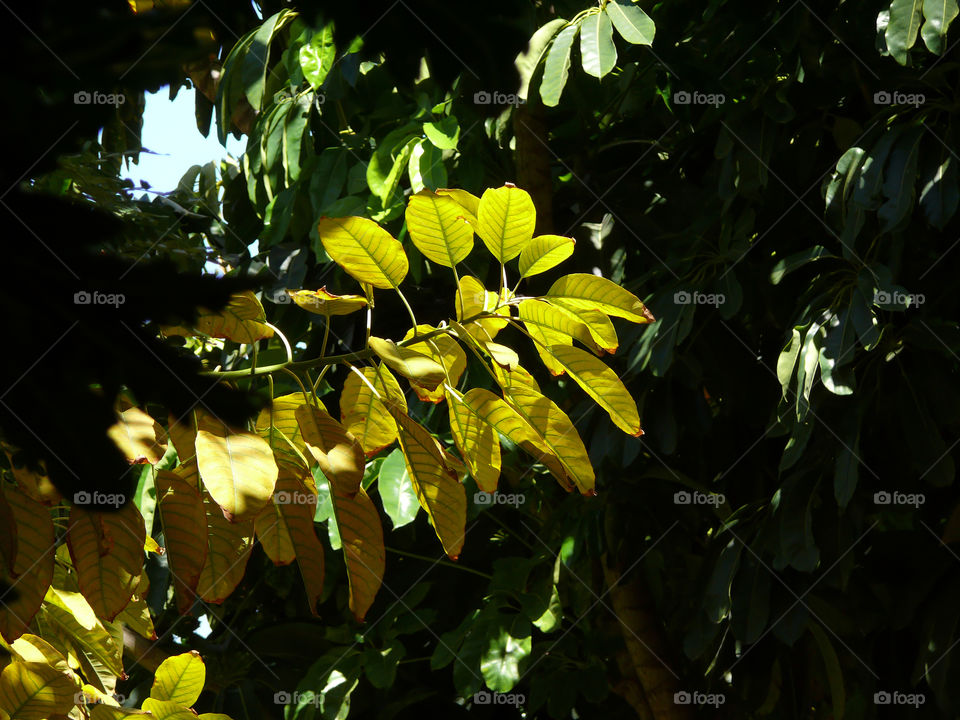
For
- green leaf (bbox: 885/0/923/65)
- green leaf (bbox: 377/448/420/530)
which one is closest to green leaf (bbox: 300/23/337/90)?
green leaf (bbox: 377/448/420/530)

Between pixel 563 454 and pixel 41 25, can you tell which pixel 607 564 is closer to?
pixel 563 454

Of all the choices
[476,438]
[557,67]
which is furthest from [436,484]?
[557,67]

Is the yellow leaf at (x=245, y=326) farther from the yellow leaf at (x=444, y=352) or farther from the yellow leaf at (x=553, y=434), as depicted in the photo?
the yellow leaf at (x=553, y=434)

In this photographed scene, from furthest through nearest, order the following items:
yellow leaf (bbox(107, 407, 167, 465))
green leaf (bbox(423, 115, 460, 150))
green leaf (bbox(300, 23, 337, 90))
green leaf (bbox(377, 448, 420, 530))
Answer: green leaf (bbox(300, 23, 337, 90))
green leaf (bbox(423, 115, 460, 150))
green leaf (bbox(377, 448, 420, 530))
yellow leaf (bbox(107, 407, 167, 465))

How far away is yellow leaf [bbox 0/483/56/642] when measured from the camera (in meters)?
0.72

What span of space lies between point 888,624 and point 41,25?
2.25 meters

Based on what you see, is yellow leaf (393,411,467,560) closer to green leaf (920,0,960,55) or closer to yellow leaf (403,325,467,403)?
yellow leaf (403,325,467,403)

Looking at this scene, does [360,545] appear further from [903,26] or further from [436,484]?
[903,26]

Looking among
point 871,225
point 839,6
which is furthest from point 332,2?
point 839,6

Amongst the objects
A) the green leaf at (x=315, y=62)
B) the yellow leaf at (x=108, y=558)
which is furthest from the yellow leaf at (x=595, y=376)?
the green leaf at (x=315, y=62)

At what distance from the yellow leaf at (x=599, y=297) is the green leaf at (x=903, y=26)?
1.07 meters

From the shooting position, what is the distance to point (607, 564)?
2398 mm

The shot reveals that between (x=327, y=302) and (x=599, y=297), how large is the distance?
0.88 ft

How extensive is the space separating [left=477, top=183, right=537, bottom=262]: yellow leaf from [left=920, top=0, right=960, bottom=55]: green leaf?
1115mm
